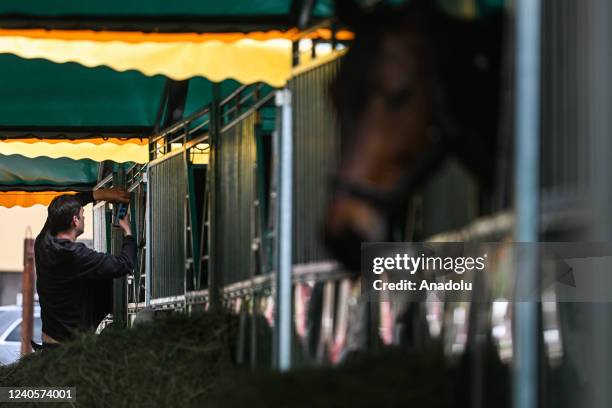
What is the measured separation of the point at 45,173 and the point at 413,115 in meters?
8.82

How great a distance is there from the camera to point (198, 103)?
802 centimetres

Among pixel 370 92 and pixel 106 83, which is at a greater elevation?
pixel 106 83

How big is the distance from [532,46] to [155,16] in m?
2.73

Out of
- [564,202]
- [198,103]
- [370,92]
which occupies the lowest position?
[564,202]

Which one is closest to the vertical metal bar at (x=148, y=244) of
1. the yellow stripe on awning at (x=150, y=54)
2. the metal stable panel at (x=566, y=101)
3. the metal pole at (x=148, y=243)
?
the metal pole at (x=148, y=243)

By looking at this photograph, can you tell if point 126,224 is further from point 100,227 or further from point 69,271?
point 100,227

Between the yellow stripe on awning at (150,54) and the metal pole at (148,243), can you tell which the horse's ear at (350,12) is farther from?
the metal pole at (148,243)

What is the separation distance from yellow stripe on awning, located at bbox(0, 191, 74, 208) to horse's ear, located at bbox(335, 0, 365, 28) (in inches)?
355

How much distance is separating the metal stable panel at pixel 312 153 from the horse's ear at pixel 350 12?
301 millimetres

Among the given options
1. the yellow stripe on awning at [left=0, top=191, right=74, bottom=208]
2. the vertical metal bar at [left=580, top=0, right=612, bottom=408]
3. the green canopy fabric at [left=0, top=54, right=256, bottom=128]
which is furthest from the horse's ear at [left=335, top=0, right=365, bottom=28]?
the yellow stripe on awning at [left=0, top=191, right=74, bottom=208]

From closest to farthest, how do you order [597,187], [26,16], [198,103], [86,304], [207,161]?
[597,187] < [26,16] < [207,161] < [198,103] < [86,304]

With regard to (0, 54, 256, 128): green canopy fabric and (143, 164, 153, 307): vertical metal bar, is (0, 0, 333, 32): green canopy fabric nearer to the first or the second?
(0, 54, 256, 128): green canopy fabric

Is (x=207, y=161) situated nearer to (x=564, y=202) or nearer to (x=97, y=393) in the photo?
(x=97, y=393)

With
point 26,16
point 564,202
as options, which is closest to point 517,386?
point 564,202
